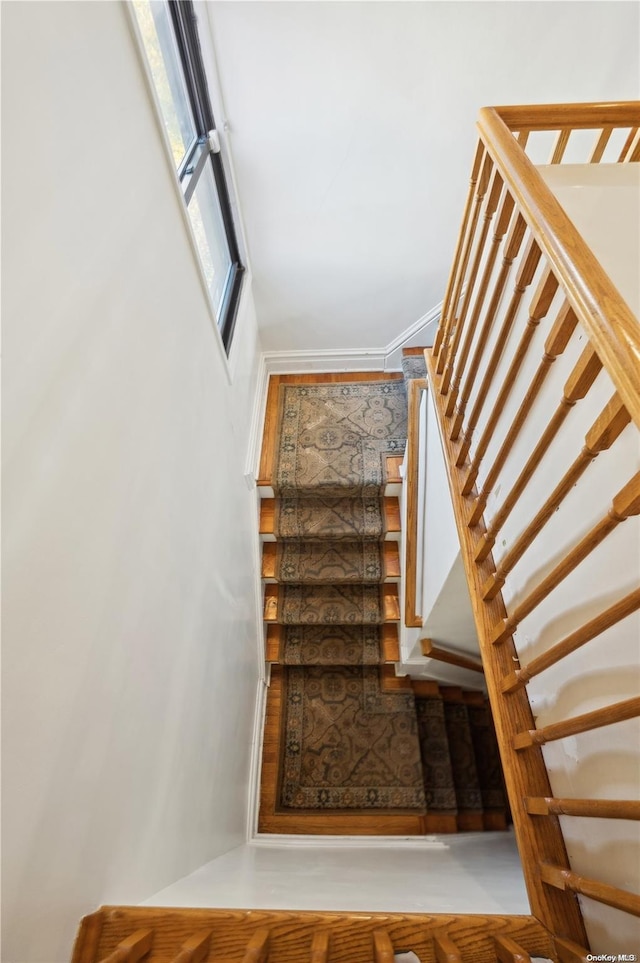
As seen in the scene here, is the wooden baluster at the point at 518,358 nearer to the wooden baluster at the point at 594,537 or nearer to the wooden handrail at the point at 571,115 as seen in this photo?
the wooden baluster at the point at 594,537

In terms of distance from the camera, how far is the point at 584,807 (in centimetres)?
81

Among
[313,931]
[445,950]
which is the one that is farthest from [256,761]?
[445,950]

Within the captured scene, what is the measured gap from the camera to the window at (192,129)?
63.2 inches

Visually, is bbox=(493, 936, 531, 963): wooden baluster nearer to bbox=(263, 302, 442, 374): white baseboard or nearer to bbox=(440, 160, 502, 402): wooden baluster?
bbox=(440, 160, 502, 402): wooden baluster

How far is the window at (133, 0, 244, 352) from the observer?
63.2 inches

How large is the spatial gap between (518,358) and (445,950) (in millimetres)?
1172

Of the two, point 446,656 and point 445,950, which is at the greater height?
point 446,656

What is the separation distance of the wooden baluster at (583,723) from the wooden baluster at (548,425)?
0.43m

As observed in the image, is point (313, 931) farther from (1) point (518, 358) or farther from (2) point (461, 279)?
(2) point (461, 279)

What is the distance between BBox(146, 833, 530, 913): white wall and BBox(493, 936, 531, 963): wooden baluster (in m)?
0.15

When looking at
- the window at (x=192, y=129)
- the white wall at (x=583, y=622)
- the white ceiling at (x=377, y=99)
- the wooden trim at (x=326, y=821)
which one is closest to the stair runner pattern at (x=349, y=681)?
the wooden trim at (x=326, y=821)

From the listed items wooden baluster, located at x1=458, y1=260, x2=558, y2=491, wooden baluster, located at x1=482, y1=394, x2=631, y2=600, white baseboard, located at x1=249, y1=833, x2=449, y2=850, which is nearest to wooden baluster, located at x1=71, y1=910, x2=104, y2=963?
wooden baluster, located at x1=482, y1=394, x2=631, y2=600

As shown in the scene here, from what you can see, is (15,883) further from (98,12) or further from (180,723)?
(98,12)

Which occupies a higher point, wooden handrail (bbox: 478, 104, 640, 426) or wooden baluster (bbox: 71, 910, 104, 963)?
wooden handrail (bbox: 478, 104, 640, 426)
